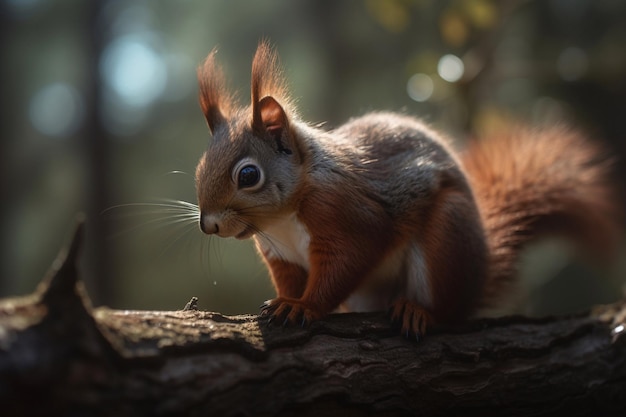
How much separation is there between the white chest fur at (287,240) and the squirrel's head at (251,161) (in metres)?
0.06

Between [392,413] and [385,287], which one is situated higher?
[385,287]

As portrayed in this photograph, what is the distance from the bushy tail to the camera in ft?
Result: 9.37

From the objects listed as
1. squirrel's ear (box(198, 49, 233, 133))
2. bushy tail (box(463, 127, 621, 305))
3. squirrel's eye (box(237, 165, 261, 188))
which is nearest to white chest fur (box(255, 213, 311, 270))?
squirrel's eye (box(237, 165, 261, 188))

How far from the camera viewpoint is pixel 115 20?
22.6ft

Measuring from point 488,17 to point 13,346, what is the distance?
113 inches

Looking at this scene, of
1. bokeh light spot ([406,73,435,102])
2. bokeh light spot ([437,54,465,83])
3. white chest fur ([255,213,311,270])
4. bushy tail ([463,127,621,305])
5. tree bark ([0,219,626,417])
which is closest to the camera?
tree bark ([0,219,626,417])

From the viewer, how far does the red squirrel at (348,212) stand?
2.19 meters

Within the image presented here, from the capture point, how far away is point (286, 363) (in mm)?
1785

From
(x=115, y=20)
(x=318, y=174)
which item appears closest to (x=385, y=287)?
(x=318, y=174)

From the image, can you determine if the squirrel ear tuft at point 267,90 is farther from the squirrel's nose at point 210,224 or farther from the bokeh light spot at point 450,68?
the bokeh light spot at point 450,68

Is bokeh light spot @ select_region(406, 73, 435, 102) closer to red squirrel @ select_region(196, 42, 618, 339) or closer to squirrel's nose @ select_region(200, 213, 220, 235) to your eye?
red squirrel @ select_region(196, 42, 618, 339)

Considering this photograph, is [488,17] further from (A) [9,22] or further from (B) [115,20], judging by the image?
(A) [9,22]

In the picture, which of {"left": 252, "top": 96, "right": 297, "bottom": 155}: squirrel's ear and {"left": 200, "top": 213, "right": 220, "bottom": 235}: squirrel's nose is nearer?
{"left": 200, "top": 213, "right": 220, "bottom": 235}: squirrel's nose

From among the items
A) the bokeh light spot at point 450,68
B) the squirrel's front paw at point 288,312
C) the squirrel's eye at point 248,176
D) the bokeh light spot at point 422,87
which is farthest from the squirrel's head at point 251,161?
the bokeh light spot at point 422,87
